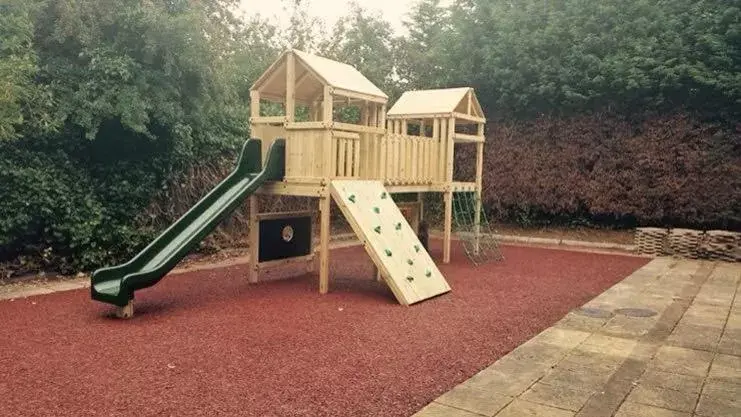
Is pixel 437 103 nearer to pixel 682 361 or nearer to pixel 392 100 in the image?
pixel 392 100

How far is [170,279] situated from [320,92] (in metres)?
3.93

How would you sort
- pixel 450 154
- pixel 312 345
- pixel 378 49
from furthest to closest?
pixel 378 49 < pixel 450 154 < pixel 312 345

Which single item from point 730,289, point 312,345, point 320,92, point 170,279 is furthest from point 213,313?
point 730,289

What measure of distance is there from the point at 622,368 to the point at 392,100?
44.4 feet

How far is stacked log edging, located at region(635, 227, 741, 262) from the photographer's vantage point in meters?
11.5

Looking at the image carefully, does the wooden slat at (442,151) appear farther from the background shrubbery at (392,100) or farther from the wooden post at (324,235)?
the background shrubbery at (392,100)

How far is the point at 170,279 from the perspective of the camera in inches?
344

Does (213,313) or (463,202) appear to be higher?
(463,202)

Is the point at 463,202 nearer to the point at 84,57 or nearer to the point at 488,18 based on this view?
the point at 488,18

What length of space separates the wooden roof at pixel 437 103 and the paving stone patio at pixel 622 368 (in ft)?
15.7

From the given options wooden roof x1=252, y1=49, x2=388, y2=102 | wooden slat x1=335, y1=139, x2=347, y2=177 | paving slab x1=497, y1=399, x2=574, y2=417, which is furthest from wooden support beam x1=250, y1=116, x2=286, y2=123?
paving slab x1=497, y1=399, x2=574, y2=417

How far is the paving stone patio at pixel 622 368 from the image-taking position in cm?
390

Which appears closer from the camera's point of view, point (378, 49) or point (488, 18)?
point (488, 18)

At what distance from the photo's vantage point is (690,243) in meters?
11.9
